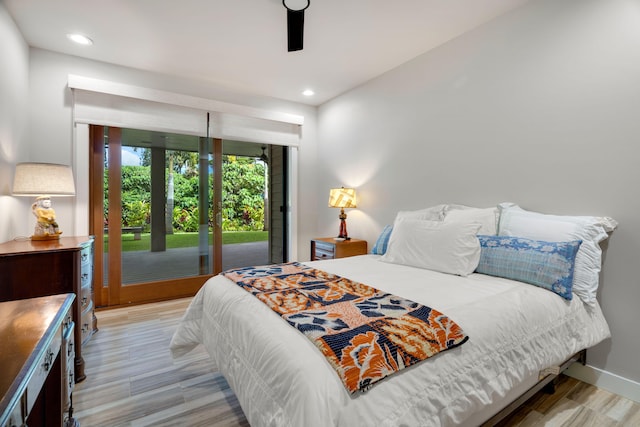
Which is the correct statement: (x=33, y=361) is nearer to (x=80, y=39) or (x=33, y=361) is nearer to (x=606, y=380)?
(x=606, y=380)

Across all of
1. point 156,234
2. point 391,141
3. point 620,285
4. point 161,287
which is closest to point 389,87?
point 391,141

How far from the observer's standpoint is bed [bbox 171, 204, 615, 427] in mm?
997

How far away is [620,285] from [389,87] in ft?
8.54

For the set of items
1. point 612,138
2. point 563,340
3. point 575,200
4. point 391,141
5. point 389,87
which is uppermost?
point 389,87

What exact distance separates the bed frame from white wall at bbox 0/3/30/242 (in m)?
3.34

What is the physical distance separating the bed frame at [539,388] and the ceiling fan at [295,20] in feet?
8.41

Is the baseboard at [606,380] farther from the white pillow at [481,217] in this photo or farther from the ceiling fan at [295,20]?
the ceiling fan at [295,20]

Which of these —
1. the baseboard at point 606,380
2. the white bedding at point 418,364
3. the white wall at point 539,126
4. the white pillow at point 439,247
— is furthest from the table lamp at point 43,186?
the baseboard at point 606,380

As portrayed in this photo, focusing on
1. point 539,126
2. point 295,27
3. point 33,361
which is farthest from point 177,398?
point 539,126

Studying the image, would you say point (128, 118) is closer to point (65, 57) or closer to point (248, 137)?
point (65, 57)

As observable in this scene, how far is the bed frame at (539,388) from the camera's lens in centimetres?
143

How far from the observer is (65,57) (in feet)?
9.93

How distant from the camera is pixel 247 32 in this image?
266 cm

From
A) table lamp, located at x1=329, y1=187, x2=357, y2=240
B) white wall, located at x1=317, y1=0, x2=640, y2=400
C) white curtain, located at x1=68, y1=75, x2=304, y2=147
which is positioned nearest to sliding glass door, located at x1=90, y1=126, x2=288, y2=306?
white curtain, located at x1=68, y1=75, x2=304, y2=147
